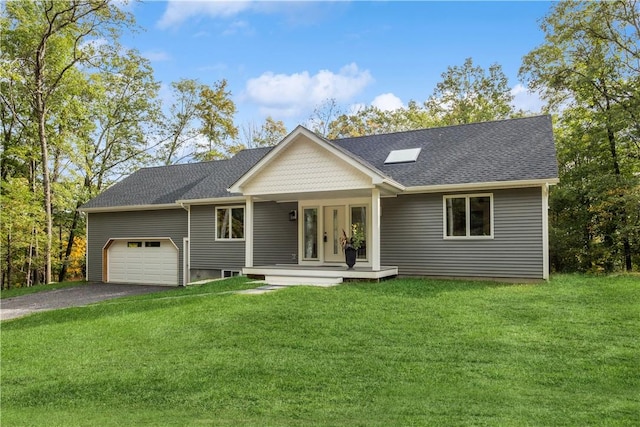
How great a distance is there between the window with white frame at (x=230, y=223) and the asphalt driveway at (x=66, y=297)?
2.84m

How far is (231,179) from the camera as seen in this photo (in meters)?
16.5

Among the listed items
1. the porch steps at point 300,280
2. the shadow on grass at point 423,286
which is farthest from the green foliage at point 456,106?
the porch steps at point 300,280

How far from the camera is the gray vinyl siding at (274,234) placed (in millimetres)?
14578

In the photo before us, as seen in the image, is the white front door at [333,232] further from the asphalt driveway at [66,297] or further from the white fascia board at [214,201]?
the asphalt driveway at [66,297]

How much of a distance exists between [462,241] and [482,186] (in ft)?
5.11

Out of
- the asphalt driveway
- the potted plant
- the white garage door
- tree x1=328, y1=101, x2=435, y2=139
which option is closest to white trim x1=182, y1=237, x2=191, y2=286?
the white garage door

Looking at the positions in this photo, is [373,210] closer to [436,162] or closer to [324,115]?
[436,162]

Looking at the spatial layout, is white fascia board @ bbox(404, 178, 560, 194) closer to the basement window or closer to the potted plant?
the potted plant

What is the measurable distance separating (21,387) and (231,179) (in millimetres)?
11315

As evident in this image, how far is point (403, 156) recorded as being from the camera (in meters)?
14.3

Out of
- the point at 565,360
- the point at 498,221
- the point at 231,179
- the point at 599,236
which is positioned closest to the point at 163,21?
the point at 231,179

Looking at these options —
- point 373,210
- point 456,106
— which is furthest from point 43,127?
point 456,106

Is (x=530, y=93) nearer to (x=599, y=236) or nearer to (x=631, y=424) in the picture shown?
(x=599, y=236)

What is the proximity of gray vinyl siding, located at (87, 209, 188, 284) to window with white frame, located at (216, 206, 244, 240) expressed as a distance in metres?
1.77
